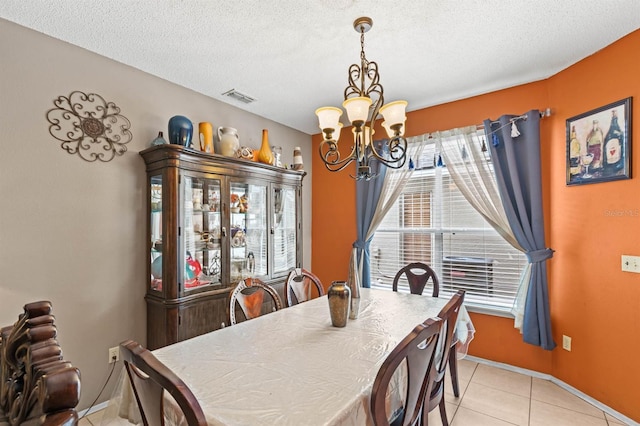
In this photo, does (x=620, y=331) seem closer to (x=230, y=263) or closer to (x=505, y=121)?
(x=505, y=121)

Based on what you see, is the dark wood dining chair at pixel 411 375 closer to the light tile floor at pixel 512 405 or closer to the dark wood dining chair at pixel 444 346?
the dark wood dining chair at pixel 444 346

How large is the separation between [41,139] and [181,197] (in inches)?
36.3

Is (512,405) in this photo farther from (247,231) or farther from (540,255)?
(247,231)

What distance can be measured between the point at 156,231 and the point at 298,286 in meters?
1.24

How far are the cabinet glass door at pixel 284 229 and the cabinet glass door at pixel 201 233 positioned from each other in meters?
0.72

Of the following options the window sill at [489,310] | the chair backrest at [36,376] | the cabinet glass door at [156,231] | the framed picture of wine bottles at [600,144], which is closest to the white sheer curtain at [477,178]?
the window sill at [489,310]

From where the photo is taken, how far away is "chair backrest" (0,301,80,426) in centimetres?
51

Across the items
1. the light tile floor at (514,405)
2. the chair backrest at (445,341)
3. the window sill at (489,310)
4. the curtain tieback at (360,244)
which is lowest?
the light tile floor at (514,405)

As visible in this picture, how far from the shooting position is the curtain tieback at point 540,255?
2600 millimetres

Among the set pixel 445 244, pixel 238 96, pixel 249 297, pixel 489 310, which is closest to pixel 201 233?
pixel 249 297

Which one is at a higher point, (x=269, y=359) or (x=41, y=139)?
(x=41, y=139)

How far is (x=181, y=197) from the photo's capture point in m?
2.40

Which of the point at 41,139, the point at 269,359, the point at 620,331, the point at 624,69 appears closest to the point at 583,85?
the point at 624,69

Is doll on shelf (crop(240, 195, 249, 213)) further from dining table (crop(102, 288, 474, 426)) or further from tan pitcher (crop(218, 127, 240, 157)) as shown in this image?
dining table (crop(102, 288, 474, 426))
